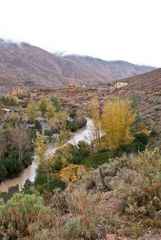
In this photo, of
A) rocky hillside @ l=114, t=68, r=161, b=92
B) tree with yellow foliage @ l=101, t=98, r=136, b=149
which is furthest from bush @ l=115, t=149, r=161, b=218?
rocky hillside @ l=114, t=68, r=161, b=92

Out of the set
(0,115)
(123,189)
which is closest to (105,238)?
(123,189)

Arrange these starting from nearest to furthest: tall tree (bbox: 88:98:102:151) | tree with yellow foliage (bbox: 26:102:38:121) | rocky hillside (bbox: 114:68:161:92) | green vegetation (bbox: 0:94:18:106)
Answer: tall tree (bbox: 88:98:102:151)
tree with yellow foliage (bbox: 26:102:38:121)
rocky hillside (bbox: 114:68:161:92)
green vegetation (bbox: 0:94:18:106)

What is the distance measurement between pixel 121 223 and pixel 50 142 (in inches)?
2085

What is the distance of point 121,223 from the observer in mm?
6035

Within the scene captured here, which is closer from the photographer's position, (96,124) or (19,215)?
(19,215)

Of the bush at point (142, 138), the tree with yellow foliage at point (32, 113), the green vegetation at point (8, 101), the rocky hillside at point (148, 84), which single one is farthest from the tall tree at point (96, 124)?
the green vegetation at point (8, 101)

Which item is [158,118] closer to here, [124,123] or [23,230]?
[124,123]

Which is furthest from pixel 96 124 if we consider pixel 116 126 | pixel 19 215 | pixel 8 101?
pixel 8 101

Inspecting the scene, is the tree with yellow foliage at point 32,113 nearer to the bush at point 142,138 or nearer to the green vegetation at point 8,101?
the green vegetation at point 8,101

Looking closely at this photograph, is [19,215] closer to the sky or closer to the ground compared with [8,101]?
closer to the sky

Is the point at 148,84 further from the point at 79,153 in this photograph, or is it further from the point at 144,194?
the point at 144,194

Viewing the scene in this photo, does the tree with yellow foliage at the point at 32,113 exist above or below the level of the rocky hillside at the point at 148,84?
A: below

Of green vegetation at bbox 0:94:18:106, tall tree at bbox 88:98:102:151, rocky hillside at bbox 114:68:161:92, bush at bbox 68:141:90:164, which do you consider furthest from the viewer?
green vegetation at bbox 0:94:18:106

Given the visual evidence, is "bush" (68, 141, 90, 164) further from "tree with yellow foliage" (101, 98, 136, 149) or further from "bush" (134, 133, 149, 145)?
"bush" (134, 133, 149, 145)
